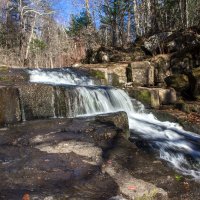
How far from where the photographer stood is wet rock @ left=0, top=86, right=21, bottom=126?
7087 mm

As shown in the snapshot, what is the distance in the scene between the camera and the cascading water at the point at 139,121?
620 cm

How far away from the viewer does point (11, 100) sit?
288 inches

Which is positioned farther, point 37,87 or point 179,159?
point 37,87

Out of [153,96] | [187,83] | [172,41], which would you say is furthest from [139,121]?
[172,41]

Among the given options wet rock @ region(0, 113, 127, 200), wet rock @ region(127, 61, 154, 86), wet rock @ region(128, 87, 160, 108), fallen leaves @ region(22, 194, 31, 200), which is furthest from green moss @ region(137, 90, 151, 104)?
fallen leaves @ region(22, 194, 31, 200)

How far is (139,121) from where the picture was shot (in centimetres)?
900

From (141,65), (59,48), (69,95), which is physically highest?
(59,48)

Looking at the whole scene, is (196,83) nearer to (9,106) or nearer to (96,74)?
(96,74)

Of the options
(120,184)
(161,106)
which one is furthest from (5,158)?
(161,106)

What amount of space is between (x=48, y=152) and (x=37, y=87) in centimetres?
372

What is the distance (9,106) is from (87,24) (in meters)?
23.3

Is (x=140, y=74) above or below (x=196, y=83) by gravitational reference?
above

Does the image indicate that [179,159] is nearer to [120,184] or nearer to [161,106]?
Result: [120,184]

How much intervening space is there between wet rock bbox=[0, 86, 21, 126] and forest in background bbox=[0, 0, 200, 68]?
13281 mm
